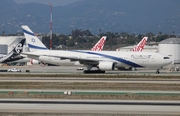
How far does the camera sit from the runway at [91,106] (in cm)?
3061

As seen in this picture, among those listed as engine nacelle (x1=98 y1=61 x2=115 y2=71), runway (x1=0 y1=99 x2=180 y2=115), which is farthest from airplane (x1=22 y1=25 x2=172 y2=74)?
runway (x1=0 y1=99 x2=180 y2=115)

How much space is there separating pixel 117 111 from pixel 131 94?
10680mm

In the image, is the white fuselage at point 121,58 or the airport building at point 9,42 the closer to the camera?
the white fuselage at point 121,58

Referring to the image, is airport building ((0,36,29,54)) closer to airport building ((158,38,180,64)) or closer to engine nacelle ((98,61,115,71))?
airport building ((158,38,180,64))

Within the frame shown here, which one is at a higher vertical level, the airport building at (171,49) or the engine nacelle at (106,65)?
the airport building at (171,49)

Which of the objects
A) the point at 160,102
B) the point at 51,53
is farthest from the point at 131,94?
the point at 51,53

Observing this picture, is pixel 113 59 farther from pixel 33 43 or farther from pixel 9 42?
pixel 9 42

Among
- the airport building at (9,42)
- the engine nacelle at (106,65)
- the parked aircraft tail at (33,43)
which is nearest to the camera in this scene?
the engine nacelle at (106,65)

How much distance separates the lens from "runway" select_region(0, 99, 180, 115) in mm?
30609

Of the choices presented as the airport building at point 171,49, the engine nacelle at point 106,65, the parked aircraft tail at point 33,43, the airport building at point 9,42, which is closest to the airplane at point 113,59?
the engine nacelle at point 106,65

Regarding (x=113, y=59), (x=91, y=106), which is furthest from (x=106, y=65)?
(x=91, y=106)

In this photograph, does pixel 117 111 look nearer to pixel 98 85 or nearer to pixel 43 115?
pixel 43 115

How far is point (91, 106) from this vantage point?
108 ft

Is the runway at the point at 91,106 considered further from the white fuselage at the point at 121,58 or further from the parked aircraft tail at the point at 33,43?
the parked aircraft tail at the point at 33,43
